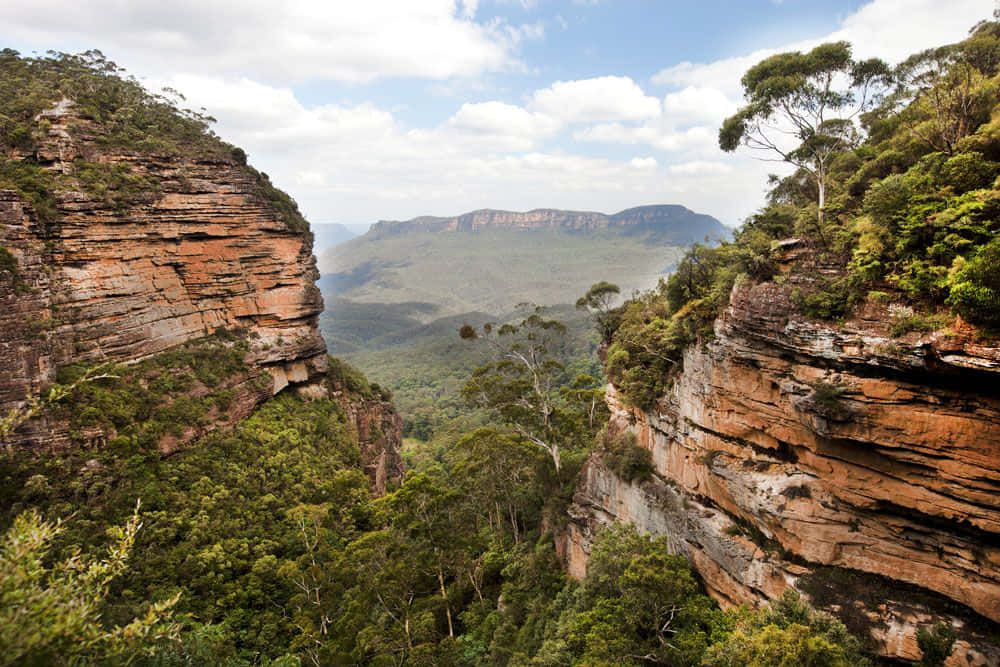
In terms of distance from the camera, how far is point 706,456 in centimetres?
1472

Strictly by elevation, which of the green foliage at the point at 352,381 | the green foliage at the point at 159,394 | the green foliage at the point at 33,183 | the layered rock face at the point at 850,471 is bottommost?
the green foliage at the point at 352,381

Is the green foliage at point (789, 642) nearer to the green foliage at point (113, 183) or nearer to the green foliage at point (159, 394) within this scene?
the green foliage at point (159, 394)

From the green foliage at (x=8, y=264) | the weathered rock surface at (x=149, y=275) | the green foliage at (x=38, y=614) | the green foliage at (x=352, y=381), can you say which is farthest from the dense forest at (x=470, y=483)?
the green foliage at (x=352, y=381)

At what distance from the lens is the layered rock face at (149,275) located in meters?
23.2

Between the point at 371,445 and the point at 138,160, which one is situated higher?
the point at 138,160

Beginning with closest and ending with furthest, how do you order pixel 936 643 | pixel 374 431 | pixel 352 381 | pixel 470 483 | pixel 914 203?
pixel 936 643 → pixel 914 203 → pixel 470 483 → pixel 374 431 → pixel 352 381

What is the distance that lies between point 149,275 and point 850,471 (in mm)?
37951

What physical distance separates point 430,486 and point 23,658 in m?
17.8

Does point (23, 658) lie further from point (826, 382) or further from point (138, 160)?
point (138, 160)

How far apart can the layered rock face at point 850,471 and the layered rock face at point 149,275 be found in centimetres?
2989

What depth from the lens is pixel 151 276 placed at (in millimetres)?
30078

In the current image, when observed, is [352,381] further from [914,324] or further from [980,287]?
[980,287]

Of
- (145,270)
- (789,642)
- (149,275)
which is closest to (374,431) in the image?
(149,275)

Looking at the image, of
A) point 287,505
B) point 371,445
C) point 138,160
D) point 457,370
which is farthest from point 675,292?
point 457,370
